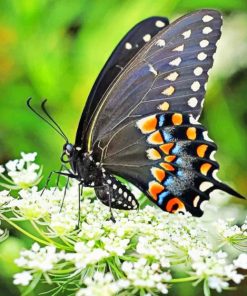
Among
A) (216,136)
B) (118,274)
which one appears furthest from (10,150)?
(118,274)

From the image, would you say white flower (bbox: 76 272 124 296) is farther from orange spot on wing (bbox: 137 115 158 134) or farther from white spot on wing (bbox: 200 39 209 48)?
white spot on wing (bbox: 200 39 209 48)

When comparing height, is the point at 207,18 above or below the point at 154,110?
above

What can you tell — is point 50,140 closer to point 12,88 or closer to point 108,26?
point 12,88

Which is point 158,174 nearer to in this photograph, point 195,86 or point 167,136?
point 167,136

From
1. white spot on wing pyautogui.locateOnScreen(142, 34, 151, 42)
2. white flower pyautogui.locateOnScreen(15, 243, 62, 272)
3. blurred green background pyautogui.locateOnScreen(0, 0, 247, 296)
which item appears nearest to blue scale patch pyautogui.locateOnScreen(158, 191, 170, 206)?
white flower pyautogui.locateOnScreen(15, 243, 62, 272)

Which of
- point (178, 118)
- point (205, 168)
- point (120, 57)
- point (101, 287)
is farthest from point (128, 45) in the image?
point (101, 287)

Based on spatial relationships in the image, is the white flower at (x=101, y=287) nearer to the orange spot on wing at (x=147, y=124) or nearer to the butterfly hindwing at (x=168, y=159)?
the butterfly hindwing at (x=168, y=159)
